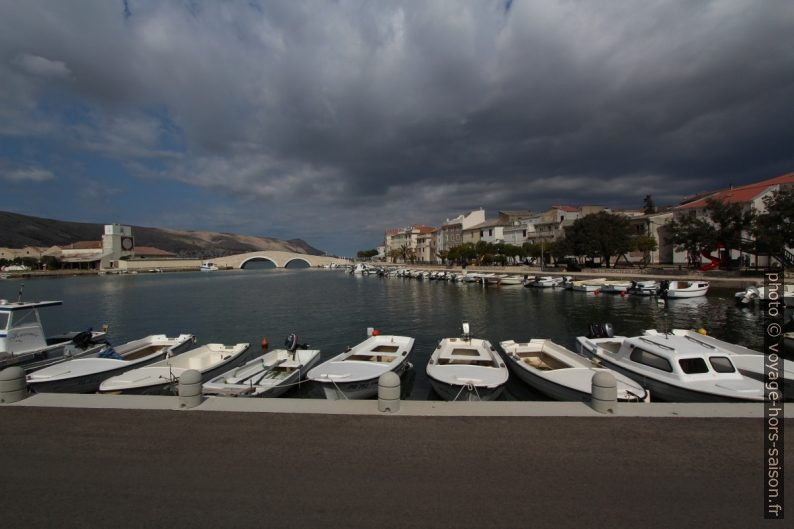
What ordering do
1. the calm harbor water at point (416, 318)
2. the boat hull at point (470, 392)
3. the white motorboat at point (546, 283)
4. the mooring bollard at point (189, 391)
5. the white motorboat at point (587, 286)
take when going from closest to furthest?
1. the mooring bollard at point (189, 391)
2. the boat hull at point (470, 392)
3. the calm harbor water at point (416, 318)
4. the white motorboat at point (587, 286)
5. the white motorboat at point (546, 283)

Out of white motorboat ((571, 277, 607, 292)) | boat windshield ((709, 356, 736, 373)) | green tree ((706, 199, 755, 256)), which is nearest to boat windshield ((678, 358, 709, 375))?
boat windshield ((709, 356, 736, 373))

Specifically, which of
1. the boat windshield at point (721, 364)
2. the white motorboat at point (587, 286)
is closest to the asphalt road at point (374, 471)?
the boat windshield at point (721, 364)

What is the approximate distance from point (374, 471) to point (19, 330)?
1908cm

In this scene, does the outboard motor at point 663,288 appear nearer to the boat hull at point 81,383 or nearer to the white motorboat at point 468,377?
the white motorboat at point 468,377

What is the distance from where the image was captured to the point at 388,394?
26.4 feet

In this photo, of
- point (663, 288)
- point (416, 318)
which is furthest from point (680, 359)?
point (663, 288)

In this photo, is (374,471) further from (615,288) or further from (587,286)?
(587,286)

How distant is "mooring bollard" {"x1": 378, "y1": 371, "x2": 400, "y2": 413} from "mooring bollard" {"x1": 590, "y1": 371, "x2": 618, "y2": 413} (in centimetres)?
395

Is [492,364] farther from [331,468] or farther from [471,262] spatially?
[471,262]

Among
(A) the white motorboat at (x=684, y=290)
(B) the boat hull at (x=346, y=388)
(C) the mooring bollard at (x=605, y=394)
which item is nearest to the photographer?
(C) the mooring bollard at (x=605, y=394)

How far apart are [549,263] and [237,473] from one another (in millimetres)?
101466

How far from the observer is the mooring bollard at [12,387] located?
28.2 feet

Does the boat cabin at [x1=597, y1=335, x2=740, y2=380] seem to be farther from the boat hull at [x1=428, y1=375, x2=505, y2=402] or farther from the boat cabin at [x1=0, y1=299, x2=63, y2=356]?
the boat cabin at [x1=0, y1=299, x2=63, y2=356]

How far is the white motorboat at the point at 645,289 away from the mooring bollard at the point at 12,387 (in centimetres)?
5326
